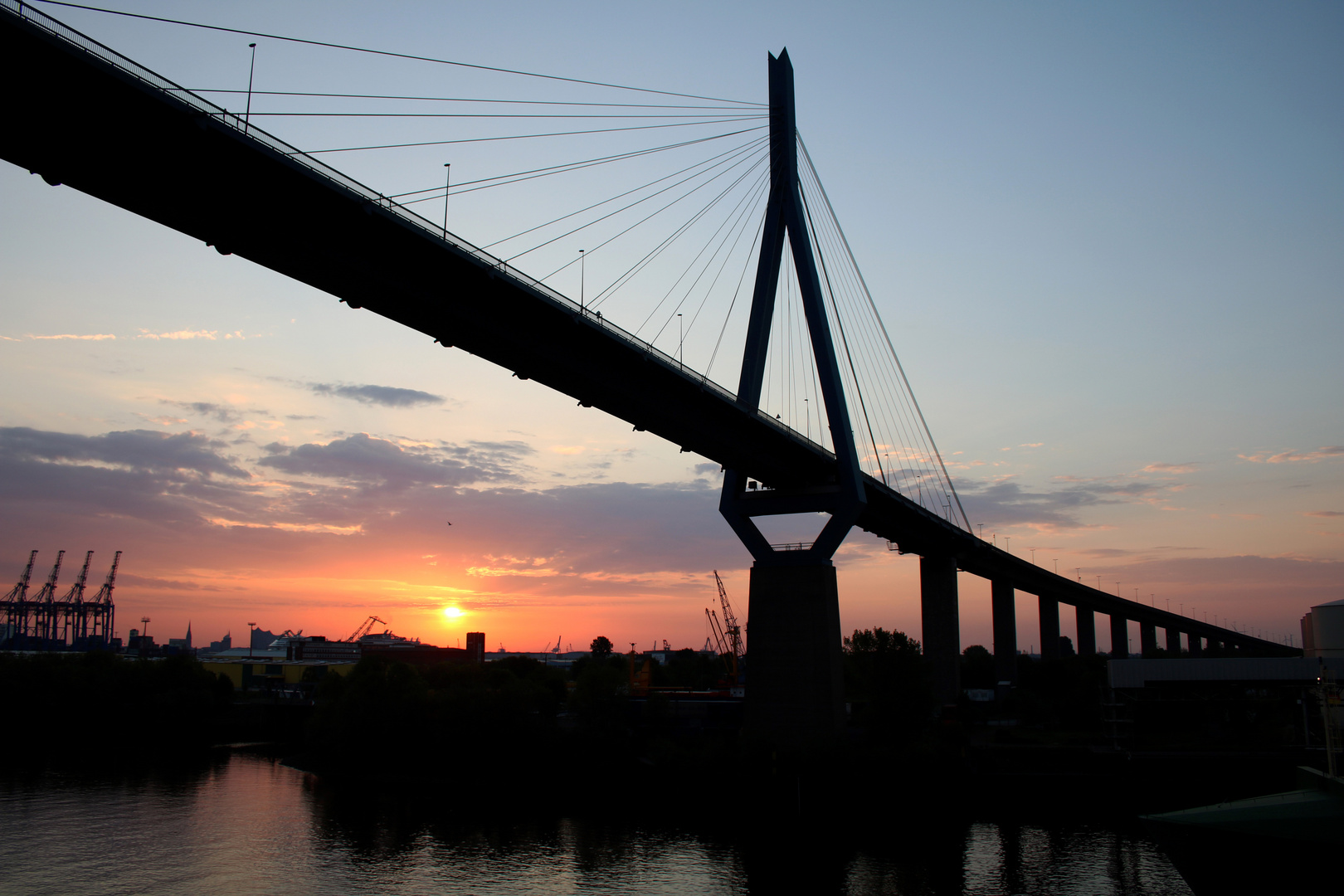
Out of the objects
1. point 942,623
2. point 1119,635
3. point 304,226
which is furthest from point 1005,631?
point 304,226

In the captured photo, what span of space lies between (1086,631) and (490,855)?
334 ft

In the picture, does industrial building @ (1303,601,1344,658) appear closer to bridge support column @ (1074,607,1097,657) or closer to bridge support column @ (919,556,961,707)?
bridge support column @ (919,556,961,707)

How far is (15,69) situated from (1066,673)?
96.9 m

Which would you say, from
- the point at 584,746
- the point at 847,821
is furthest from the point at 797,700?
the point at 584,746

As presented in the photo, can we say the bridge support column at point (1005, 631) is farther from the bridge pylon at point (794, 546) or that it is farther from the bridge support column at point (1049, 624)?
the bridge pylon at point (794, 546)

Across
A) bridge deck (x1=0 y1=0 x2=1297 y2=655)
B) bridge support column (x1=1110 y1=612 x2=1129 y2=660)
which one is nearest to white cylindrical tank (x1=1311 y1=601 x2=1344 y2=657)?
bridge deck (x1=0 y1=0 x2=1297 y2=655)

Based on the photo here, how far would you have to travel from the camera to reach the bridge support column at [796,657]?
48.9m

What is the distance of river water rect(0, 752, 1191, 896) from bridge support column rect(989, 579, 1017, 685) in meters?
53.1

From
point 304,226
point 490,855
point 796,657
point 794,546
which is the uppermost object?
point 304,226

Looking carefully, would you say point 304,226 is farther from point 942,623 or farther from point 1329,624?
point 942,623

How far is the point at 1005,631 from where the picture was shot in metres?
96.0

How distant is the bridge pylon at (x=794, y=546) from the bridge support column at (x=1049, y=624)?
71.0 m

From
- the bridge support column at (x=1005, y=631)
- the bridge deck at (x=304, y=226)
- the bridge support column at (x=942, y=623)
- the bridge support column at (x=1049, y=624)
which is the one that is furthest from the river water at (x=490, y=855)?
the bridge support column at (x=1049, y=624)

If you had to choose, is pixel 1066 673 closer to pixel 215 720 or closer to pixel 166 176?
pixel 215 720
